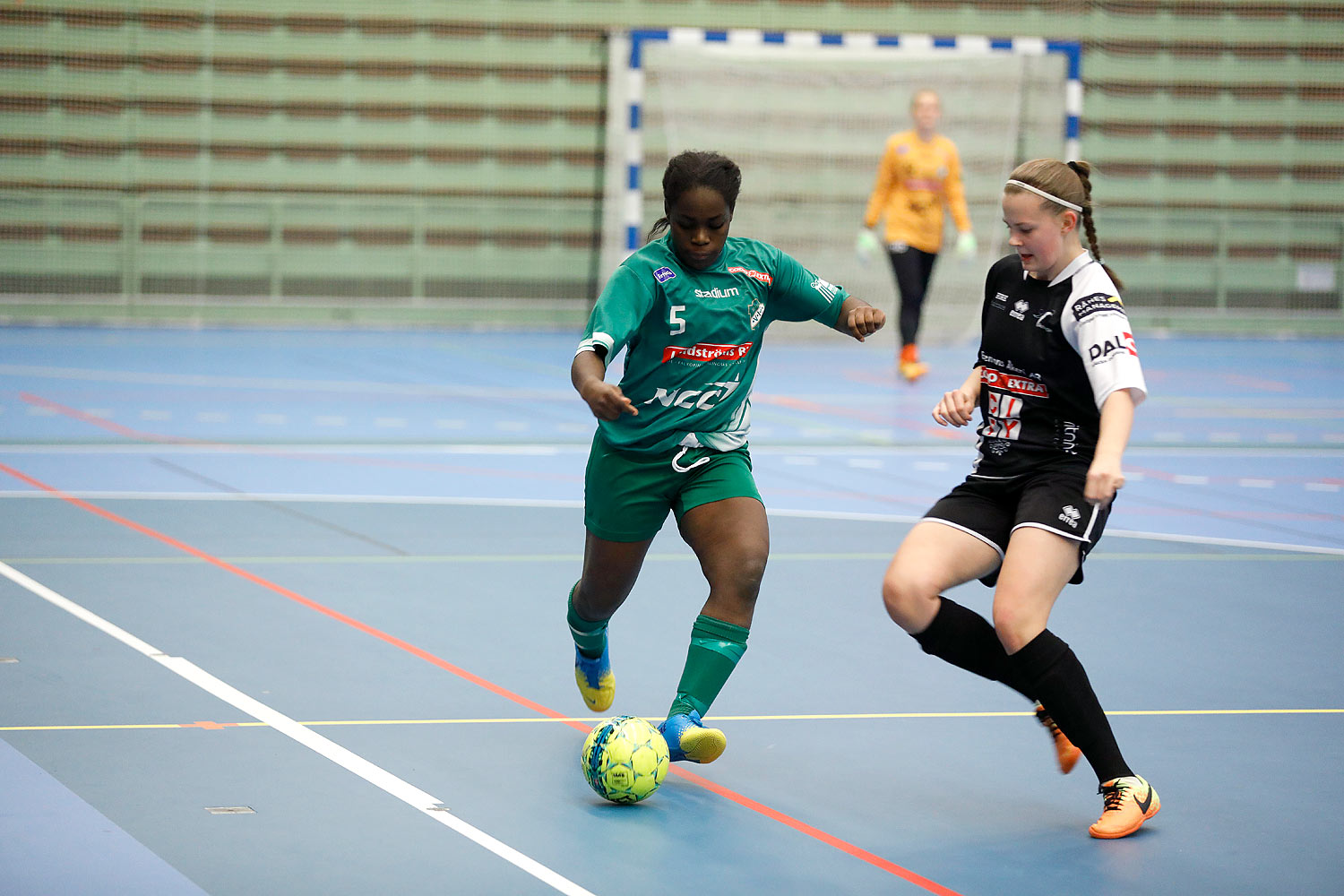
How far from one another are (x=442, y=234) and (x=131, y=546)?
36.6ft

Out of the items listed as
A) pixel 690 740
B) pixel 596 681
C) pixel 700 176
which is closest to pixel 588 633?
pixel 596 681

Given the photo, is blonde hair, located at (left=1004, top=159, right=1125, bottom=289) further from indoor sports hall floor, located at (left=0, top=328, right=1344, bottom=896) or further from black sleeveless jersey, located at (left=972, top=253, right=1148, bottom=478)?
indoor sports hall floor, located at (left=0, top=328, right=1344, bottom=896)

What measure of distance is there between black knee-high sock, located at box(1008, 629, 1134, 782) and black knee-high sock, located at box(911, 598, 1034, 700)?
132mm

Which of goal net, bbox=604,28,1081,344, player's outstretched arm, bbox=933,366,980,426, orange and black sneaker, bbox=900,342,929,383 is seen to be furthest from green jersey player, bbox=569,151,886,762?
goal net, bbox=604,28,1081,344

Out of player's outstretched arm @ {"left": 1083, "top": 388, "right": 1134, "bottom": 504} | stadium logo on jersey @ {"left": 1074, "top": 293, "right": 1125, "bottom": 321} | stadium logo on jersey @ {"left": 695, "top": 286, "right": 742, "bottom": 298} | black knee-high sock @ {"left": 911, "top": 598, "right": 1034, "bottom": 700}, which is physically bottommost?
black knee-high sock @ {"left": 911, "top": 598, "right": 1034, "bottom": 700}

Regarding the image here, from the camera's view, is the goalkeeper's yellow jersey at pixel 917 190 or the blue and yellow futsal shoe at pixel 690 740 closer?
the blue and yellow futsal shoe at pixel 690 740

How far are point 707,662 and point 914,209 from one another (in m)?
9.76

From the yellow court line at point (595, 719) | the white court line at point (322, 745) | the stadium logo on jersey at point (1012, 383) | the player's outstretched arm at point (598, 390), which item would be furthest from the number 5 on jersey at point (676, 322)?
the white court line at point (322, 745)

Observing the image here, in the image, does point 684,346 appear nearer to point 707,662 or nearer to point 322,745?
point 707,662

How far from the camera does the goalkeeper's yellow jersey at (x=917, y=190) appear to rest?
13.4 meters

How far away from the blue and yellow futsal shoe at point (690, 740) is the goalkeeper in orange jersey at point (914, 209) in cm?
962

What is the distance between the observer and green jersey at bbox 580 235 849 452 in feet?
14.2

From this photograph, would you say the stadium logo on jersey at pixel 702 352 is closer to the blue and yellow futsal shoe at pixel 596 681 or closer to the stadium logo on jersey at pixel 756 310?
the stadium logo on jersey at pixel 756 310

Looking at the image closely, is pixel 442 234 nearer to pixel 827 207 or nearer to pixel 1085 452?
pixel 827 207
